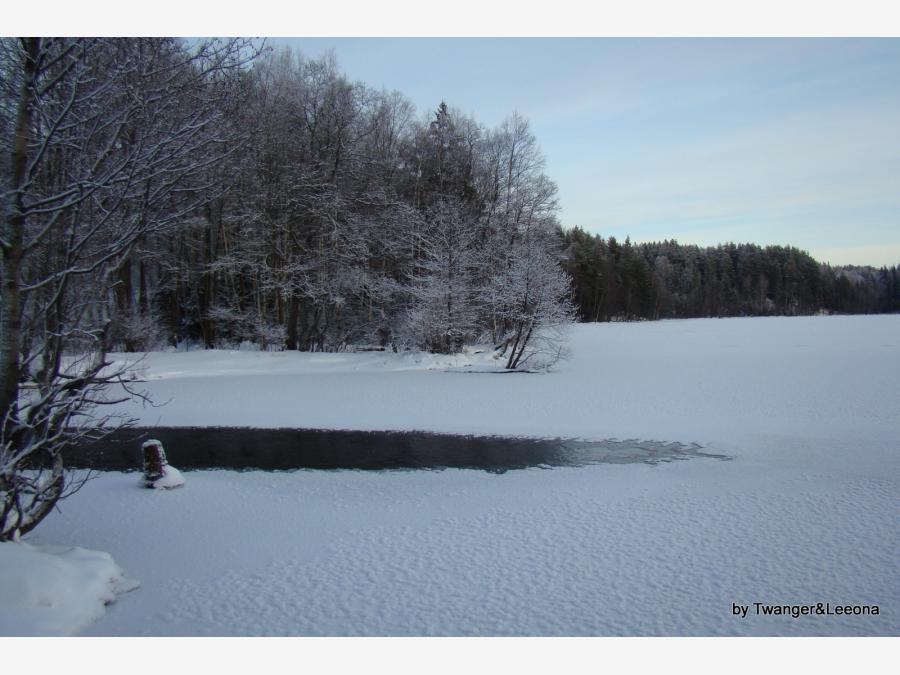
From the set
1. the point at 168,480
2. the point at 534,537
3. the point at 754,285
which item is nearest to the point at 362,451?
the point at 168,480


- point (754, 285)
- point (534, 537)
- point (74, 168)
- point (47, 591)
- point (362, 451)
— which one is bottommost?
point (362, 451)

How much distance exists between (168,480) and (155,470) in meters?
0.26

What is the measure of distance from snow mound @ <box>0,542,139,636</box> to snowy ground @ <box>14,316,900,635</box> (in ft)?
0.73

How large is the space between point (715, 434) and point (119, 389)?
19741 millimetres

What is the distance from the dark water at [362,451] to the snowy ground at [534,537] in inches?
24.1

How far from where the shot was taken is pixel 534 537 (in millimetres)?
6801

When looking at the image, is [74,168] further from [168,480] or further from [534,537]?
[534,537]

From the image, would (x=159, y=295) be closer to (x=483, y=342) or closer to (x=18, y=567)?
(x=483, y=342)

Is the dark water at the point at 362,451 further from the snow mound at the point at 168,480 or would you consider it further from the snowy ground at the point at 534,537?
the snow mound at the point at 168,480

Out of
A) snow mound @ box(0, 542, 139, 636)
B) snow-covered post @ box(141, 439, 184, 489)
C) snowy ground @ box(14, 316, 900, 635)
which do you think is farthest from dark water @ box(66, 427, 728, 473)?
snow mound @ box(0, 542, 139, 636)

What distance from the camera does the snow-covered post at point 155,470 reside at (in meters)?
8.73

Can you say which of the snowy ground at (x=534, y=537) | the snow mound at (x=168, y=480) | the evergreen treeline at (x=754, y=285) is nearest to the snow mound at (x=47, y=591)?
the snowy ground at (x=534, y=537)

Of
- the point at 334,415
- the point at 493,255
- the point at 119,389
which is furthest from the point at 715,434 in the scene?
the point at 119,389

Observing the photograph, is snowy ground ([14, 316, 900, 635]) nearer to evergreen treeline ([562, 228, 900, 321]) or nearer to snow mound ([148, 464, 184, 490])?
snow mound ([148, 464, 184, 490])
